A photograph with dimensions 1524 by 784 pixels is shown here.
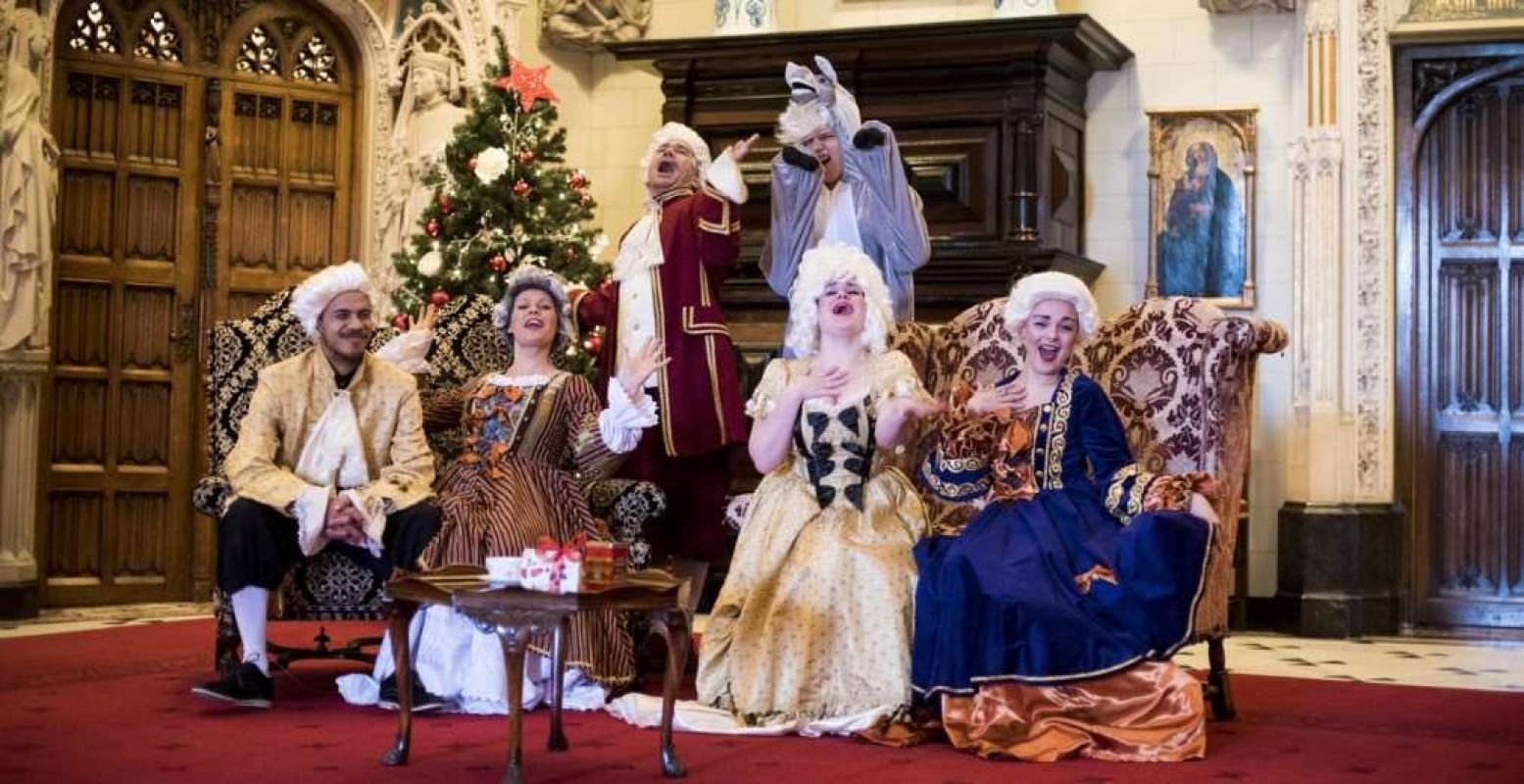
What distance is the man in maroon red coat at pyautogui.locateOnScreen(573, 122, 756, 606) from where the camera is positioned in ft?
21.0

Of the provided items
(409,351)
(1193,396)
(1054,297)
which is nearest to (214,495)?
(409,351)

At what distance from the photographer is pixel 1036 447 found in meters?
5.40

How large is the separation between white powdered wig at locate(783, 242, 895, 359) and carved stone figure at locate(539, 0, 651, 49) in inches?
174

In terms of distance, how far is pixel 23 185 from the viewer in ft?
27.2

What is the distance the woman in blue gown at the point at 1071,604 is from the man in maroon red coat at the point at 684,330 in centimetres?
121

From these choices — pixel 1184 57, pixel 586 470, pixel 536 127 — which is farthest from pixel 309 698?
pixel 1184 57

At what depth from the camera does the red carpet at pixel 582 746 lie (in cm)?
457

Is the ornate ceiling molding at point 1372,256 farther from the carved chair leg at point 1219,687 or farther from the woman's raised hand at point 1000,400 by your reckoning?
the woman's raised hand at point 1000,400

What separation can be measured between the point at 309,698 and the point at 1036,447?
7.22 ft

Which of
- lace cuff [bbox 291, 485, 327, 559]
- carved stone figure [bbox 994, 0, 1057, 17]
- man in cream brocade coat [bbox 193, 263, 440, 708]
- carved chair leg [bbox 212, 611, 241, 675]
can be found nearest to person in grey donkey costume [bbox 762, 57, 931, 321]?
man in cream brocade coat [bbox 193, 263, 440, 708]

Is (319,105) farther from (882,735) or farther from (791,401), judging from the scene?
(882,735)

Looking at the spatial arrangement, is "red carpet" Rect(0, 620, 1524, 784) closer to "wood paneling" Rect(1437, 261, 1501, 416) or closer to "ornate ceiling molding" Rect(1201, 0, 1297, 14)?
"wood paneling" Rect(1437, 261, 1501, 416)

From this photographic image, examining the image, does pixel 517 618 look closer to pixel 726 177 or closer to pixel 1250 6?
pixel 726 177

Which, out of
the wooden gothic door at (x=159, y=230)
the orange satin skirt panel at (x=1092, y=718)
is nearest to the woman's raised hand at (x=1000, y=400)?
the orange satin skirt panel at (x=1092, y=718)
